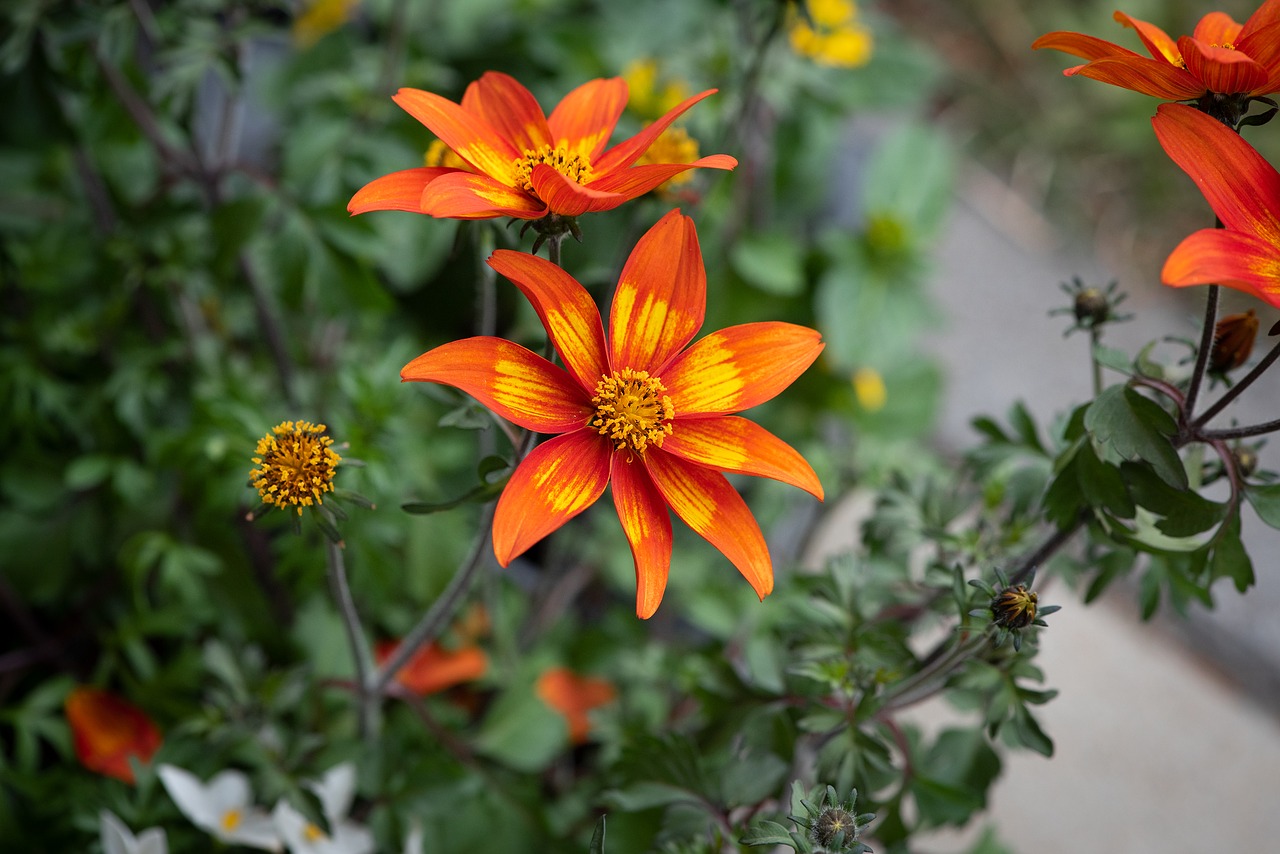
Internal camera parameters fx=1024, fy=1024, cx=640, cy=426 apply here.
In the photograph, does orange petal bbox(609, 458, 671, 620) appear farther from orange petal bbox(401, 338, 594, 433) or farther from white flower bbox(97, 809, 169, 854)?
white flower bbox(97, 809, 169, 854)

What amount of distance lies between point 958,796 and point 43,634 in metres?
1.18

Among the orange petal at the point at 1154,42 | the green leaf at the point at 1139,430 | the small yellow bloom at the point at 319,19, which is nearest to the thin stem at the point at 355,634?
the green leaf at the point at 1139,430

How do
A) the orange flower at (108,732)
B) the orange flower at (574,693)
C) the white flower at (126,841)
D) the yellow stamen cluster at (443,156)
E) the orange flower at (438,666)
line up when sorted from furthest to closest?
1. the orange flower at (574,693)
2. the orange flower at (438,666)
3. the orange flower at (108,732)
4. the white flower at (126,841)
5. the yellow stamen cluster at (443,156)

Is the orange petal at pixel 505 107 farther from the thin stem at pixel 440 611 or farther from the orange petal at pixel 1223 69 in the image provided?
the orange petal at pixel 1223 69

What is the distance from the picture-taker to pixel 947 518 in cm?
101

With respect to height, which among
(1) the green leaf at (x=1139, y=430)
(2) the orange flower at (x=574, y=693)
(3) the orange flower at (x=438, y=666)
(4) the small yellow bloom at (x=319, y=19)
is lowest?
(2) the orange flower at (x=574, y=693)

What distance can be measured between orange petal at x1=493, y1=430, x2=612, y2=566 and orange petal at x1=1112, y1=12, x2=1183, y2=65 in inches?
17.6

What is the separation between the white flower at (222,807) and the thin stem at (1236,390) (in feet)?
3.00

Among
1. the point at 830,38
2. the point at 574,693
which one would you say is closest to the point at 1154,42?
the point at 830,38

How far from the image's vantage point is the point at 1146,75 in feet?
2.18

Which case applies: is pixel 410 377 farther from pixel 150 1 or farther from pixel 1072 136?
pixel 1072 136

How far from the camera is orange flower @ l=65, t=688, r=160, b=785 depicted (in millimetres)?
1222

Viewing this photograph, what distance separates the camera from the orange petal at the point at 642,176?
64cm

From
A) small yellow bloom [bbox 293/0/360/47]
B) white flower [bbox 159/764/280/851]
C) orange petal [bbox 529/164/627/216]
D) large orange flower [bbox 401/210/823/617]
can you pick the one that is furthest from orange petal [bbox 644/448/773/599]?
small yellow bloom [bbox 293/0/360/47]
